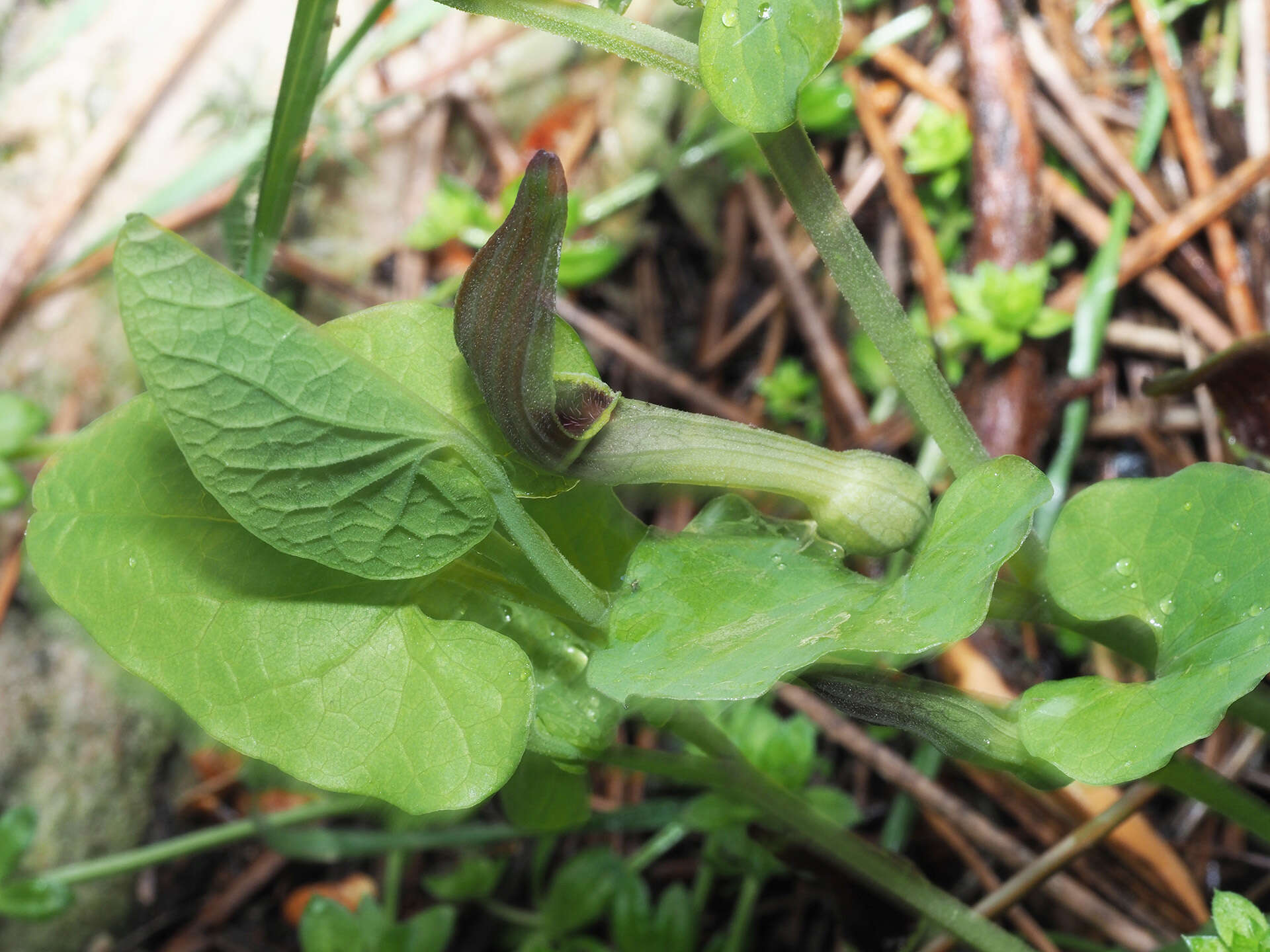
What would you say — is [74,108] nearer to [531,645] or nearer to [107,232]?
[107,232]

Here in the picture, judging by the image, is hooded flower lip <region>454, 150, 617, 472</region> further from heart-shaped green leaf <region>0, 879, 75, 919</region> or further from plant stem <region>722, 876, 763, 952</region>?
heart-shaped green leaf <region>0, 879, 75, 919</region>

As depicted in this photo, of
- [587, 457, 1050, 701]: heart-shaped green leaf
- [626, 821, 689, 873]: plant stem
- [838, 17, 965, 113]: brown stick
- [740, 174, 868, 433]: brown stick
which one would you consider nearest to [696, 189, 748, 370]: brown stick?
[740, 174, 868, 433]: brown stick

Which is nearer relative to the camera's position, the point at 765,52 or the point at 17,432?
the point at 765,52

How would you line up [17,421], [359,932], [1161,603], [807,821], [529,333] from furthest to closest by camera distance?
[17,421] < [359,932] < [807,821] < [1161,603] < [529,333]

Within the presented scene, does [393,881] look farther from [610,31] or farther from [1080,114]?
[1080,114]

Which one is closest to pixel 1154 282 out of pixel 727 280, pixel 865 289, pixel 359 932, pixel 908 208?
pixel 908 208

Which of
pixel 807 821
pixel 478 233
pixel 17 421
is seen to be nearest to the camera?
pixel 807 821

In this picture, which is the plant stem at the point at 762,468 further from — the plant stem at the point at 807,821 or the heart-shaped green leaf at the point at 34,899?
the heart-shaped green leaf at the point at 34,899
